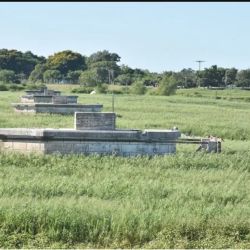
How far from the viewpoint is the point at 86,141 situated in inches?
477

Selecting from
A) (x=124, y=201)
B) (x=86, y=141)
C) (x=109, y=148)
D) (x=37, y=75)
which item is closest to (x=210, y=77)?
(x=37, y=75)

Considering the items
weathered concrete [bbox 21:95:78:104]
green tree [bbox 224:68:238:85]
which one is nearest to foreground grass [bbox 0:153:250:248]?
weathered concrete [bbox 21:95:78:104]

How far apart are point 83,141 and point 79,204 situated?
4.75 m

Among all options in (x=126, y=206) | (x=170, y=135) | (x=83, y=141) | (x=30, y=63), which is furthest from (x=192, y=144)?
(x=30, y=63)

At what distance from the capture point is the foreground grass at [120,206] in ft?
21.7

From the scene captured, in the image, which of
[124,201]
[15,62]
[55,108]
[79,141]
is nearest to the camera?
[124,201]

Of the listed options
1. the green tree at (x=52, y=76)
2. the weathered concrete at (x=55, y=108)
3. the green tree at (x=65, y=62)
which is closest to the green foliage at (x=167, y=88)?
the green tree at (x=52, y=76)

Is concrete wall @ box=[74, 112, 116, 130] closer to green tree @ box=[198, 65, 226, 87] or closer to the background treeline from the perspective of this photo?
the background treeline

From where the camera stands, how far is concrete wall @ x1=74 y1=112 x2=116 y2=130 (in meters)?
13.2

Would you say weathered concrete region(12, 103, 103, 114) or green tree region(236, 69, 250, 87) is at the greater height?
green tree region(236, 69, 250, 87)

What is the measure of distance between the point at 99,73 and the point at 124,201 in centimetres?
7839

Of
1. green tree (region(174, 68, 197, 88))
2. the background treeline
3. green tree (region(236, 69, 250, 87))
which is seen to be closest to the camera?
the background treeline

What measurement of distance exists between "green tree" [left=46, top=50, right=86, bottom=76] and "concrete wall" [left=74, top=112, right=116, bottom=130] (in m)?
78.7

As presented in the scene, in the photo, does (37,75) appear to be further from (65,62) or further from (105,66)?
(105,66)
